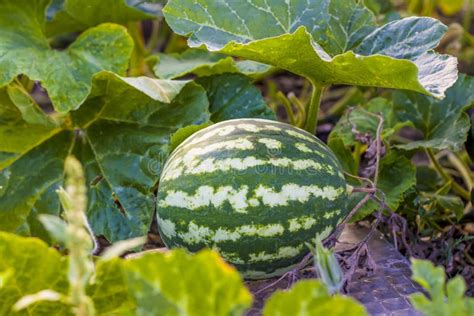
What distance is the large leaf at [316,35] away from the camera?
1669 millimetres

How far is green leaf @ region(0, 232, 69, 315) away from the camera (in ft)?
4.17

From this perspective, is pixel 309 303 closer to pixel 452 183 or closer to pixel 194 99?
pixel 194 99

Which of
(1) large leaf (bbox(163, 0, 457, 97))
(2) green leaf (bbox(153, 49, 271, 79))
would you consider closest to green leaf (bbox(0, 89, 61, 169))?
(2) green leaf (bbox(153, 49, 271, 79))

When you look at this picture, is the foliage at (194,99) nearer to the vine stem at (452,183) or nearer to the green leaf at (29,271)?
the vine stem at (452,183)

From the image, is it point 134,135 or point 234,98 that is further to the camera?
point 234,98

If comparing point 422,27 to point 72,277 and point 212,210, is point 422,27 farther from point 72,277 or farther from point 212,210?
point 72,277

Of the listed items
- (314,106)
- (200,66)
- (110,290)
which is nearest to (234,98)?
(200,66)

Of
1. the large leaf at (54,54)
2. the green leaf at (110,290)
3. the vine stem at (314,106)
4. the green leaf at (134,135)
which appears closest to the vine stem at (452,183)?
the vine stem at (314,106)

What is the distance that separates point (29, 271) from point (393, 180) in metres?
1.12

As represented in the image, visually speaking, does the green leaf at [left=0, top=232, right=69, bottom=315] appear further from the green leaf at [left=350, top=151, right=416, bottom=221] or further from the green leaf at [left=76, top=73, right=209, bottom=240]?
the green leaf at [left=350, top=151, right=416, bottom=221]

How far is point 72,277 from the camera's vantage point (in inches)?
40.8

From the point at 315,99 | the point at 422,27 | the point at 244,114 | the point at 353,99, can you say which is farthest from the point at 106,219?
the point at 353,99

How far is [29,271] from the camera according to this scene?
1298 mm

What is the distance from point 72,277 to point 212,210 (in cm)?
58
